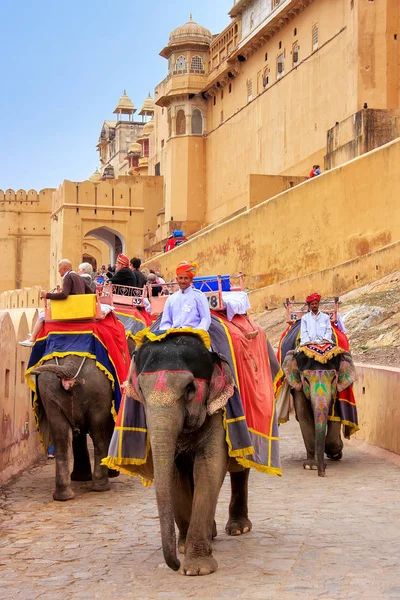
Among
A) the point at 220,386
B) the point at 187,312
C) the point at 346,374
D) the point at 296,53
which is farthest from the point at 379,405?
the point at 296,53

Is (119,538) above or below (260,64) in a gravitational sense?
below

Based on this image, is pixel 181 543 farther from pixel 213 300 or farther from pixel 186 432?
pixel 213 300

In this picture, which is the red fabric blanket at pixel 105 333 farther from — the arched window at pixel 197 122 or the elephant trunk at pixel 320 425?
the arched window at pixel 197 122

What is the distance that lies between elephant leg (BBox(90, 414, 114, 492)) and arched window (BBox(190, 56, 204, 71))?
1591 inches

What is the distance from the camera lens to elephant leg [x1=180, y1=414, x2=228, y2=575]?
5.90 meters

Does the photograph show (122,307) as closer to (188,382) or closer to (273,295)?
(188,382)

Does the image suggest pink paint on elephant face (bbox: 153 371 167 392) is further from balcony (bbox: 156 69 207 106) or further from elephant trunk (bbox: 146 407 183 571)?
balcony (bbox: 156 69 207 106)

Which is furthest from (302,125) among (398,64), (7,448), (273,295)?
(7,448)

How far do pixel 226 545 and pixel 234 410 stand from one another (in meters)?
0.93

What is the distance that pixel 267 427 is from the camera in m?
6.99

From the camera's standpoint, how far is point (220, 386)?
20.5ft

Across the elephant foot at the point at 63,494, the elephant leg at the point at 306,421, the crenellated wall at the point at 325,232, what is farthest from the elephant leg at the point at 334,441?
the crenellated wall at the point at 325,232

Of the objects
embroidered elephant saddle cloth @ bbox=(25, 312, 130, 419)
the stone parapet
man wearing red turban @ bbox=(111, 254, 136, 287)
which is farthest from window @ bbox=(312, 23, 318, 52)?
embroidered elephant saddle cloth @ bbox=(25, 312, 130, 419)

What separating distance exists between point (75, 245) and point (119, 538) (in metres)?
40.6
